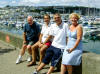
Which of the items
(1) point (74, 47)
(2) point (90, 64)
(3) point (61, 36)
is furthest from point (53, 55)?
(2) point (90, 64)

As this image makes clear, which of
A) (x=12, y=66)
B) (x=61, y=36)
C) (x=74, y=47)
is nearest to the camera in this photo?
(x=74, y=47)

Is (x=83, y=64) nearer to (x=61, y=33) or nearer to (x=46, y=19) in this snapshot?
(x=61, y=33)

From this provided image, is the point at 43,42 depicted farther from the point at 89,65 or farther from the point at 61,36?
the point at 89,65

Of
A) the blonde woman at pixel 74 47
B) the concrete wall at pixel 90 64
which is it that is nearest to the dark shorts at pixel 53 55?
the blonde woman at pixel 74 47

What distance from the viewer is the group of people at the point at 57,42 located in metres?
5.39

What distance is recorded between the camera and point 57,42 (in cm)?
622

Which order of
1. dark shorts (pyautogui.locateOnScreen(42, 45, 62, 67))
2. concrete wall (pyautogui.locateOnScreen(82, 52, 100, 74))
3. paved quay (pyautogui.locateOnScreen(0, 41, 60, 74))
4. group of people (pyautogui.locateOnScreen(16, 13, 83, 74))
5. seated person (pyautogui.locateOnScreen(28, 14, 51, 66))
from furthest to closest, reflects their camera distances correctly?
1. paved quay (pyautogui.locateOnScreen(0, 41, 60, 74))
2. seated person (pyautogui.locateOnScreen(28, 14, 51, 66))
3. dark shorts (pyautogui.locateOnScreen(42, 45, 62, 67))
4. group of people (pyautogui.locateOnScreen(16, 13, 83, 74))
5. concrete wall (pyautogui.locateOnScreen(82, 52, 100, 74))

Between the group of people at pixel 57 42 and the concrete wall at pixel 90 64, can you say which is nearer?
the concrete wall at pixel 90 64

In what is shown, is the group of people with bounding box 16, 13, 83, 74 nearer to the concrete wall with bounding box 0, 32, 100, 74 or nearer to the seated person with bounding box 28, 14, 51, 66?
the seated person with bounding box 28, 14, 51, 66

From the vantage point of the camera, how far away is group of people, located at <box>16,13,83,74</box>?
17.7 feet

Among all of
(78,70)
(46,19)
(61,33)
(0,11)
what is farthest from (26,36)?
(0,11)

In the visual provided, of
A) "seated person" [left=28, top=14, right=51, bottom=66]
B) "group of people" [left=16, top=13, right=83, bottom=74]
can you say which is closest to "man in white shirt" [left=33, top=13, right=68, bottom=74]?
"group of people" [left=16, top=13, right=83, bottom=74]

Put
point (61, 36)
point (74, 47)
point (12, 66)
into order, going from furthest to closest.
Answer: point (12, 66) < point (61, 36) < point (74, 47)

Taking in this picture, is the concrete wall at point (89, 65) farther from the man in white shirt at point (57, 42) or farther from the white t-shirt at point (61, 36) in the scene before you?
the white t-shirt at point (61, 36)
